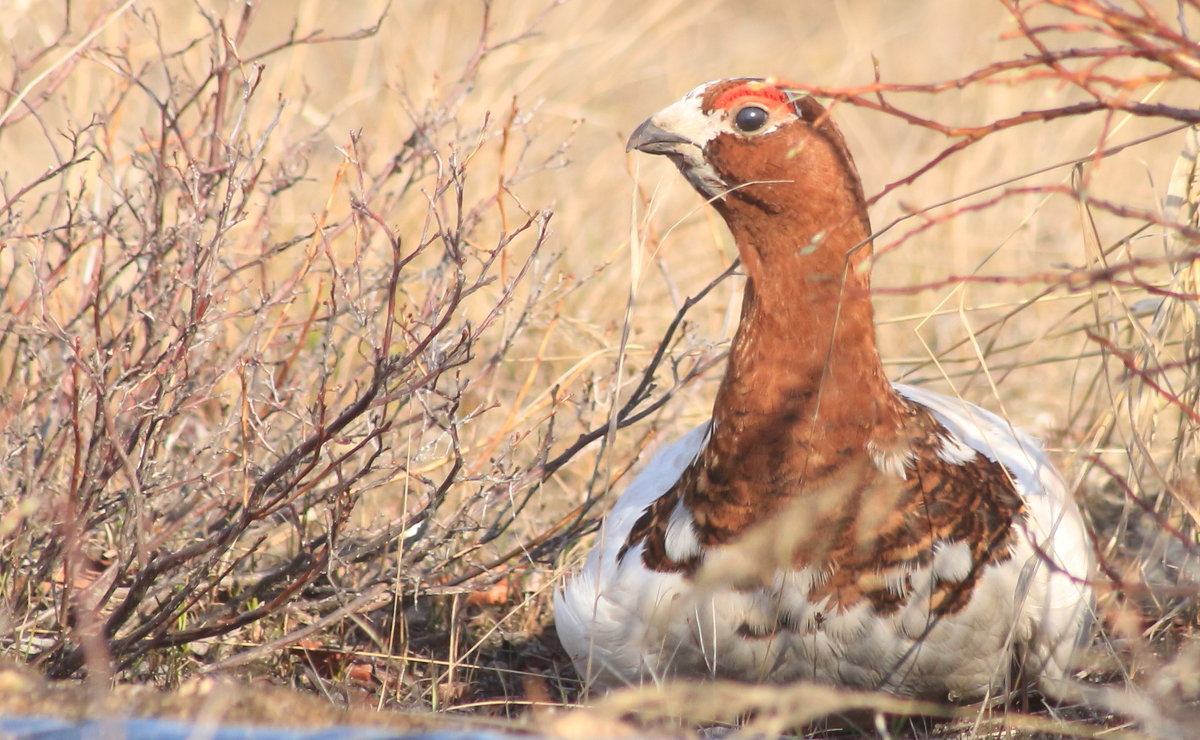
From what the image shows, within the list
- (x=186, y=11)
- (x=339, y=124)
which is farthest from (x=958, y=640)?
(x=339, y=124)

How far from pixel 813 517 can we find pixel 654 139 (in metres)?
0.76

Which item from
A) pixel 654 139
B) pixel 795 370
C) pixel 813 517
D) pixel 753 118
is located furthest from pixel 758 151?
pixel 813 517

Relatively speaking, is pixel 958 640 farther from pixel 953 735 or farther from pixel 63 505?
pixel 63 505

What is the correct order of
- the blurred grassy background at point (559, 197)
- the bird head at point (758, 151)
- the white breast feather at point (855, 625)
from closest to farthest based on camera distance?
the white breast feather at point (855, 625)
the bird head at point (758, 151)
the blurred grassy background at point (559, 197)

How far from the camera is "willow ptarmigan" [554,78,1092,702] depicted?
7.51 feet

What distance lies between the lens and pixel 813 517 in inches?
89.9

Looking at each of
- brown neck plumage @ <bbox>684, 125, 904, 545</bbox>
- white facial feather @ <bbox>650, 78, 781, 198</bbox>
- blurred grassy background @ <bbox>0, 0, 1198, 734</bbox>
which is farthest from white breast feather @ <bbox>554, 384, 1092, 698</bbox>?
white facial feather @ <bbox>650, 78, 781, 198</bbox>

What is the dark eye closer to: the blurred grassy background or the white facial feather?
the white facial feather

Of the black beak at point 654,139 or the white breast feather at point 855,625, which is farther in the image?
the black beak at point 654,139

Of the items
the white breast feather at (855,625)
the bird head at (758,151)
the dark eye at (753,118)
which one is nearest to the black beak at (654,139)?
the bird head at (758,151)

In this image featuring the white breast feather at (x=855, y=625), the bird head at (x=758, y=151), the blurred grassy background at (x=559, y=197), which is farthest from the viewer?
the blurred grassy background at (x=559, y=197)

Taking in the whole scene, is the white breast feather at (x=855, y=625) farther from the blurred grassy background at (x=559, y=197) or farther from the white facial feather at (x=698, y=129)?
the white facial feather at (x=698, y=129)

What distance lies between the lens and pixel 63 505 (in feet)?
8.21

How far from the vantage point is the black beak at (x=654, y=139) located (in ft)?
8.17
